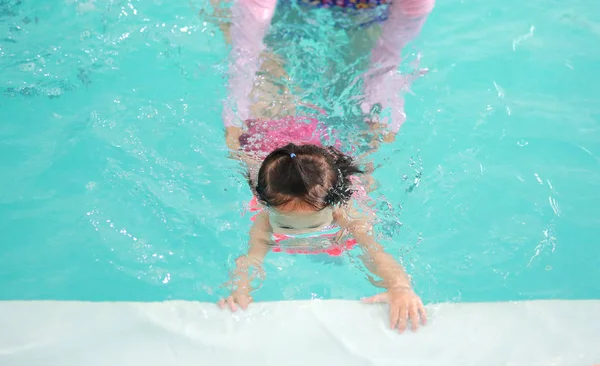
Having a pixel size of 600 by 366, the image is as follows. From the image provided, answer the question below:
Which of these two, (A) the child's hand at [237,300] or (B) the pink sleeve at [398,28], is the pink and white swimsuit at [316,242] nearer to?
(A) the child's hand at [237,300]

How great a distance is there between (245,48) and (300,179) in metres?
1.14

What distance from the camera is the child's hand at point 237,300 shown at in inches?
91.1

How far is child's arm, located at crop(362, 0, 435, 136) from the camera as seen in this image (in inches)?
110

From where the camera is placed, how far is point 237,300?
2.35 metres

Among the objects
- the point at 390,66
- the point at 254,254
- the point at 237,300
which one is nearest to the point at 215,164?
the point at 254,254

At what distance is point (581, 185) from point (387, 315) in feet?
4.37

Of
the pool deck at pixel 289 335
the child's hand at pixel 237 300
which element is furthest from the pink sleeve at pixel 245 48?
the pool deck at pixel 289 335

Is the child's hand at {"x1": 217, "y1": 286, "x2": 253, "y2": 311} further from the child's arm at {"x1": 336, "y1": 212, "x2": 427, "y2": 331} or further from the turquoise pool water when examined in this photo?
the child's arm at {"x1": 336, "y1": 212, "x2": 427, "y2": 331}

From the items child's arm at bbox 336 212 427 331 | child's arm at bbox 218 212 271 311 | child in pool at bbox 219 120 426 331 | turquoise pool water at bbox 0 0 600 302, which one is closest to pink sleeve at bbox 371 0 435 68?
turquoise pool water at bbox 0 0 600 302

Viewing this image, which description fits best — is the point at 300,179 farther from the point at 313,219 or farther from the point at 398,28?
the point at 398,28

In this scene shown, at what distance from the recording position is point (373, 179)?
2908 mm

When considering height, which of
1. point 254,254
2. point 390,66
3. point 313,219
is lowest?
point 254,254

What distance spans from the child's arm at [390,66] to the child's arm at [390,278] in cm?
60

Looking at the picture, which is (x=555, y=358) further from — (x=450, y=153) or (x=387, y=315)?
(x=450, y=153)
